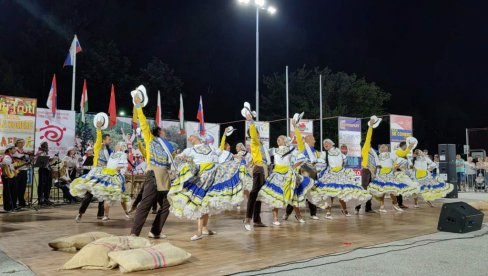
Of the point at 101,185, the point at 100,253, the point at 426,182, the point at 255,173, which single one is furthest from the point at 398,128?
the point at 100,253

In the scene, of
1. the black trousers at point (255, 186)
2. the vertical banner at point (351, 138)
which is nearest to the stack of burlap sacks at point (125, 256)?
the black trousers at point (255, 186)

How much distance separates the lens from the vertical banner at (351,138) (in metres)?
16.1

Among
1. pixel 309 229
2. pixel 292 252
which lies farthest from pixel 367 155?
pixel 292 252

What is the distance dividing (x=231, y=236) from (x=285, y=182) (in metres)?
1.49

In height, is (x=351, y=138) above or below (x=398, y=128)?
below

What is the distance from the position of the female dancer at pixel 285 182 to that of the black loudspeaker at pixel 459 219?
2238mm

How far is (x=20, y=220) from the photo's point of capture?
8.60 metres

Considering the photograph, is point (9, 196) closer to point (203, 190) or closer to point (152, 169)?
point (152, 169)

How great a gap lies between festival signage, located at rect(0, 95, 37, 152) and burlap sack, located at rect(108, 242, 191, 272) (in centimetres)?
793

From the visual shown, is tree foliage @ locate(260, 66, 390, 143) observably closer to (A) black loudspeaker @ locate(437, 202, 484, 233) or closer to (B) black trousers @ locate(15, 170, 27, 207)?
(B) black trousers @ locate(15, 170, 27, 207)

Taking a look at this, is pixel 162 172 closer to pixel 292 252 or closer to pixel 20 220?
pixel 292 252

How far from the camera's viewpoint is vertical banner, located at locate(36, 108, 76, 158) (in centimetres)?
1232

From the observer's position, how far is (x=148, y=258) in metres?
4.31

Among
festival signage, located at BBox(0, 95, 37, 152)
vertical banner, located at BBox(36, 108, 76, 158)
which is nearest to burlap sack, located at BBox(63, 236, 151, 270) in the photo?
festival signage, located at BBox(0, 95, 37, 152)
